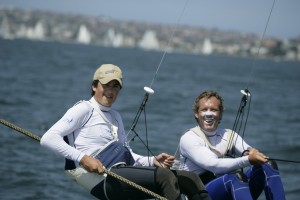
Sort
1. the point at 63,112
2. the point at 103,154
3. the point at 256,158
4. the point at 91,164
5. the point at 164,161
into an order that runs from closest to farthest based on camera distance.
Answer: the point at 91,164 < the point at 256,158 < the point at 103,154 < the point at 164,161 < the point at 63,112

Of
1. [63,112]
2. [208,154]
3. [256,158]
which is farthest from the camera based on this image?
[63,112]

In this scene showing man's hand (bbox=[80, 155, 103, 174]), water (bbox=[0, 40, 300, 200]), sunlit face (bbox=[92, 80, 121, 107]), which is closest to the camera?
man's hand (bbox=[80, 155, 103, 174])

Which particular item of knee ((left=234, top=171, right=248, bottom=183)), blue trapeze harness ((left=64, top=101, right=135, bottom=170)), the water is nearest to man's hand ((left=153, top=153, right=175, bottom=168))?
blue trapeze harness ((left=64, top=101, right=135, bottom=170))

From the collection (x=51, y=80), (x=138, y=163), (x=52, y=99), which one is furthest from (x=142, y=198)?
(x=51, y=80)

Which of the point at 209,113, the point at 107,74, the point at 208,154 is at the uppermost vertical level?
the point at 107,74

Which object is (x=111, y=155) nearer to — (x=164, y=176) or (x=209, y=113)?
(x=164, y=176)

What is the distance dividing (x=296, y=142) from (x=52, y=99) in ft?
41.7

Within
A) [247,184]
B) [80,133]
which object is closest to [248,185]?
[247,184]

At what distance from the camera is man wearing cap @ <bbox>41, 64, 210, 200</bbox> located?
523 cm

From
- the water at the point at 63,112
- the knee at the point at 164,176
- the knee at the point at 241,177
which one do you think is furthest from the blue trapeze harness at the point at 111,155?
the water at the point at 63,112

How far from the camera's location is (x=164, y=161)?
577cm

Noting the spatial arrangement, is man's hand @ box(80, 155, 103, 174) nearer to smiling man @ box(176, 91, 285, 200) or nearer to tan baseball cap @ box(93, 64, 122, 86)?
tan baseball cap @ box(93, 64, 122, 86)

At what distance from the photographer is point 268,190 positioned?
18.1 feet

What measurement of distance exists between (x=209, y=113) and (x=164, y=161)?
22.5 inches
